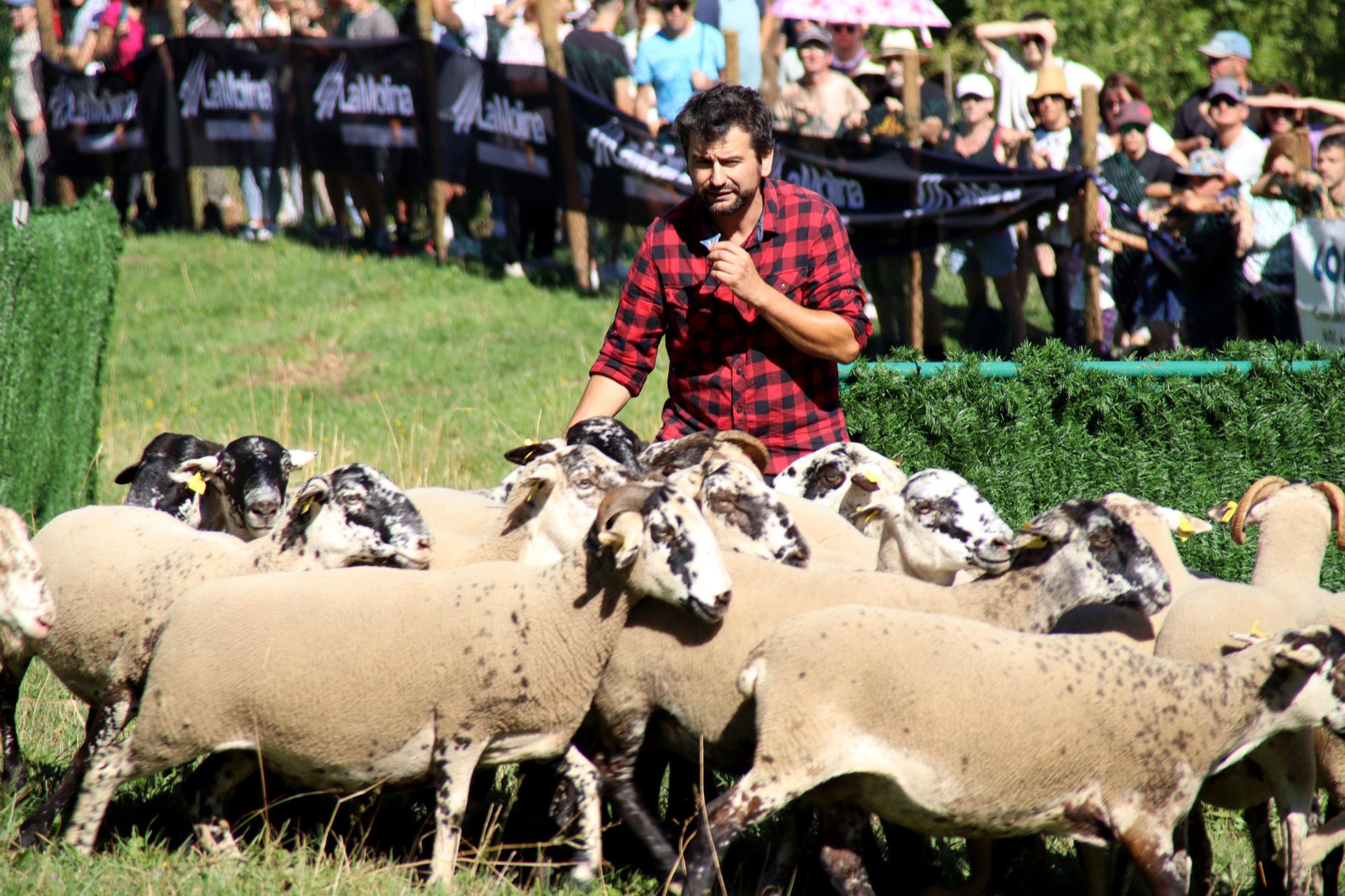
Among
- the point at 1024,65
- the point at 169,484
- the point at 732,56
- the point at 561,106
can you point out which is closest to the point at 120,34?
the point at 561,106

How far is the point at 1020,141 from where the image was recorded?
10.4 metres

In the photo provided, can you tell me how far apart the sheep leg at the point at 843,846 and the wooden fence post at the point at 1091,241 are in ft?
21.3

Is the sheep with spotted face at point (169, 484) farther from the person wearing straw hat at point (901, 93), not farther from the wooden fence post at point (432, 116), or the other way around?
the wooden fence post at point (432, 116)

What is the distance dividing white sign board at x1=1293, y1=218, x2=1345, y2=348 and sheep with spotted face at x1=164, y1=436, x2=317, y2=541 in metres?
6.02

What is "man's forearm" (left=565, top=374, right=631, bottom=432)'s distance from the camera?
5.17 metres

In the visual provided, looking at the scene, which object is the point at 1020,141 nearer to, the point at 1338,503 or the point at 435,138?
the point at 435,138

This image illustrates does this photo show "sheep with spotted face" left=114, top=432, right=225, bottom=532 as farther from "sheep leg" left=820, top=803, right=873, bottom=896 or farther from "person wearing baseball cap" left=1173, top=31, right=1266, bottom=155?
"person wearing baseball cap" left=1173, top=31, right=1266, bottom=155

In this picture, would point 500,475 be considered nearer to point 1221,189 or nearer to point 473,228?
point 1221,189

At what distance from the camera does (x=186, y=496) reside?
542cm

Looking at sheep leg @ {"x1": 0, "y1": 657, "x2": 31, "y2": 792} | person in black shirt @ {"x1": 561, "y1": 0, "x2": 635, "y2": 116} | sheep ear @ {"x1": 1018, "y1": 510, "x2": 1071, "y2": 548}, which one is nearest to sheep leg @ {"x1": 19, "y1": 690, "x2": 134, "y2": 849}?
sheep leg @ {"x1": 0, "y1": 657, "x2": 31, "y2": 792}

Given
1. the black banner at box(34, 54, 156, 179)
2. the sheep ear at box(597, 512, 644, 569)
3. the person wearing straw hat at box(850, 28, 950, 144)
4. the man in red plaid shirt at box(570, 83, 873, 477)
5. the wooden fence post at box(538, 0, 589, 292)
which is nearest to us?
the sheep ear at box(597, 512, 644, 569)

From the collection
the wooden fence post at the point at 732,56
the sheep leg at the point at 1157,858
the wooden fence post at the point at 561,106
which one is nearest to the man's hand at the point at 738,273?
the sheep leg at the point at 1157,858

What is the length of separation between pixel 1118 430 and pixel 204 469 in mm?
3819

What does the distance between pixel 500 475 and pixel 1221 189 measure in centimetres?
501
